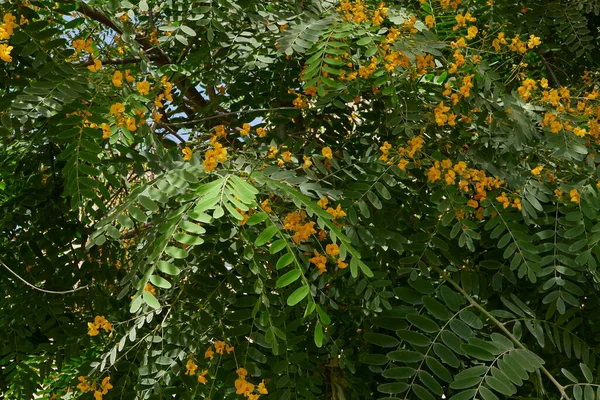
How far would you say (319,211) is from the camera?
121cm

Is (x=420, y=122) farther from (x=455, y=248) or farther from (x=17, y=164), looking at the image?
(x=17, y=164)

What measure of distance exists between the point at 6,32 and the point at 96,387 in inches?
A: 27.2

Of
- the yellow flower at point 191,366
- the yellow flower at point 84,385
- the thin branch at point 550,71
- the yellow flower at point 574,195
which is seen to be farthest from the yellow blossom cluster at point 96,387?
the thin branch at point 550,71

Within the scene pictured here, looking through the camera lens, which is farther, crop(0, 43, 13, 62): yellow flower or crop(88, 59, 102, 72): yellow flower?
crop(88, 59, 102, 72): yellow flower

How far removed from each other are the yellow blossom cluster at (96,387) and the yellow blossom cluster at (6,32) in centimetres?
61

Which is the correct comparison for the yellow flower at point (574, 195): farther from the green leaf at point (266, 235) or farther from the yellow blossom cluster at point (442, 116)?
the green leaf at point (266, 235)

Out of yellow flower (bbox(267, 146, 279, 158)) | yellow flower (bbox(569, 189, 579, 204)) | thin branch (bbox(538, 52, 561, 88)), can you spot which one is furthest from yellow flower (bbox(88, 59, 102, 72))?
thin branch (bbox(538, 52, 561, 88))

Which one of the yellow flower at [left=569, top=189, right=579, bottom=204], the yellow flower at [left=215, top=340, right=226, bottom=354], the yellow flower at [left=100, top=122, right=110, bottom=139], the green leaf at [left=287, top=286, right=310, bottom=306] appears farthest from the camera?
the yellow flower at [left=569, top=189, right=579, bottom=204]

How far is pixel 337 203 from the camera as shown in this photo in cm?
149

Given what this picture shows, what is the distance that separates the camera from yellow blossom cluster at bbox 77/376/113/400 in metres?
1.40

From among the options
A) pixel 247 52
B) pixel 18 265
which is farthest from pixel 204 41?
pixel 18 265

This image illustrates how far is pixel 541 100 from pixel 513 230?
12.1 inches

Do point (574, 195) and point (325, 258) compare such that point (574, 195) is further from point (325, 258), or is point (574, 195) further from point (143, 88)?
point (143, 88)

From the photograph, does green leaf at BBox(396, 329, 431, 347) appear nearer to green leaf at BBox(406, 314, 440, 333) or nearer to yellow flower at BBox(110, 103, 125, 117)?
green leaf at BBox(406, 314, 440, 333)
